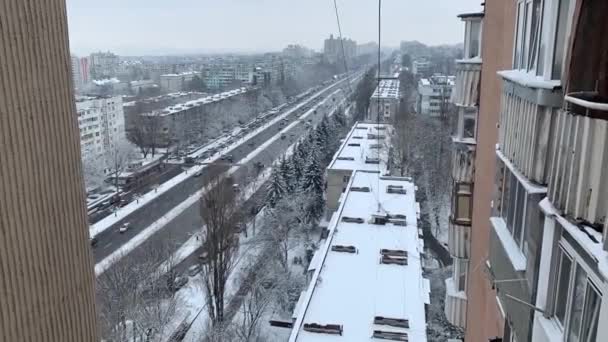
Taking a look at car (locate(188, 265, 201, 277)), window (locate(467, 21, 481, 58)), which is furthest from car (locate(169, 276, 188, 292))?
window (locate(467, 21, 481, 58))

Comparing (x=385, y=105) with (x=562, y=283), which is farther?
(x=385, y=105)

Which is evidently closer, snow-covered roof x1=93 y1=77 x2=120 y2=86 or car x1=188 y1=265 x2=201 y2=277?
car x1=188 y1=265 x2=201 y2=277

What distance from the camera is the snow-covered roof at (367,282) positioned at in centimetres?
557

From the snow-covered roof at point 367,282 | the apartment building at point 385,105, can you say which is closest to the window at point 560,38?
the snow-covered roof at point 367,282

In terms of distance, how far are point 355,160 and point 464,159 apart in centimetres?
1118

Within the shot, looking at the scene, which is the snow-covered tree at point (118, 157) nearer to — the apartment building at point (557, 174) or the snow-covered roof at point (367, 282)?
the snow-covered roof at point (367, 282)

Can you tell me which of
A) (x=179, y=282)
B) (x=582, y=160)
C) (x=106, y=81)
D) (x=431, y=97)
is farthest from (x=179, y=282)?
(x=106, y=81)

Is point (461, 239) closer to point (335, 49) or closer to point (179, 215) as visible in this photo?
point (179, 215)

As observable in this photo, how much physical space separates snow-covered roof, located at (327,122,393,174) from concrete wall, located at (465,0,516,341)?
34.2 feet

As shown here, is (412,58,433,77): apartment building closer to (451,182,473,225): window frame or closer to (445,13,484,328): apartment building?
(445,13,484,328): apartment building

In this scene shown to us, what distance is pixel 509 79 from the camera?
5.80ft

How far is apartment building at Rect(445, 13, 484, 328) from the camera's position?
4043 mm

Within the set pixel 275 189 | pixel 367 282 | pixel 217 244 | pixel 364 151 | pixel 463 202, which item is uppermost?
pixel 463 202

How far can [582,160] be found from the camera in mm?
1121
